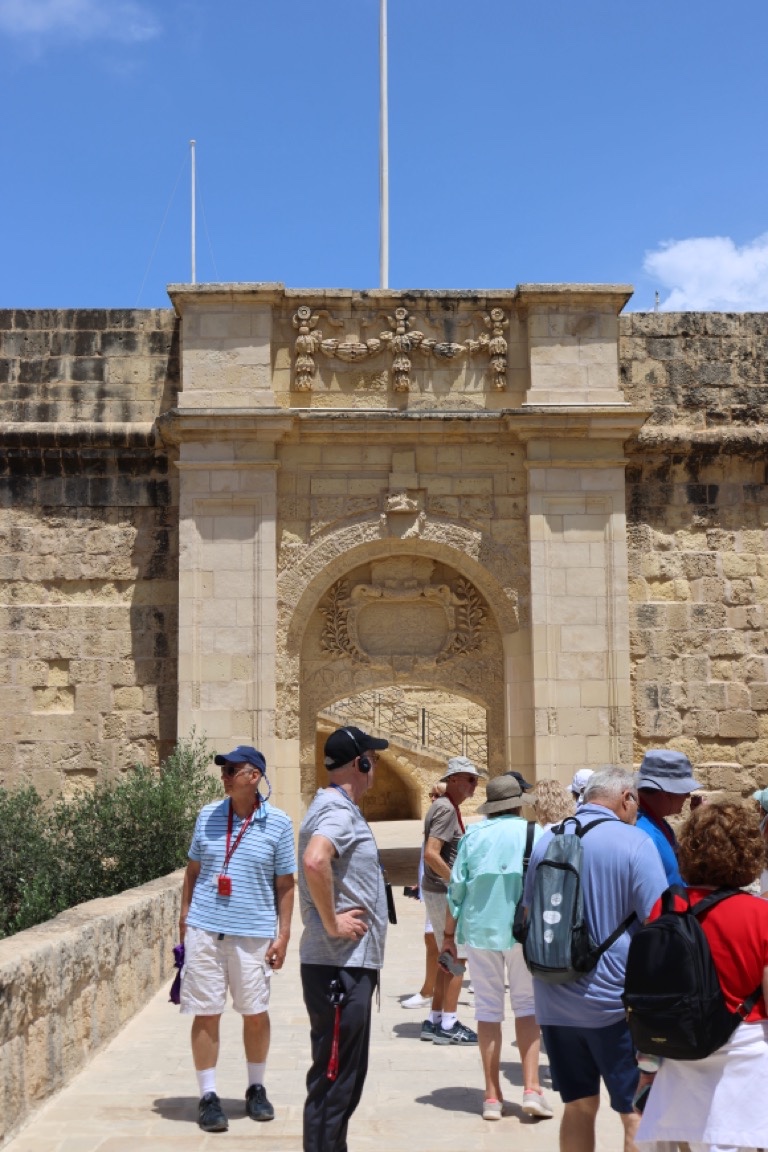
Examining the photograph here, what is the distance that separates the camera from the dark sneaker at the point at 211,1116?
199 inches

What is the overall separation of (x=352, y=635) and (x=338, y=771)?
8.75 m

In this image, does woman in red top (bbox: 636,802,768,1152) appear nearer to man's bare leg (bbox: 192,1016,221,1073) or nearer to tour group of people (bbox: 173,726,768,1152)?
tour group of people (bbox: 173,726,768,1152)

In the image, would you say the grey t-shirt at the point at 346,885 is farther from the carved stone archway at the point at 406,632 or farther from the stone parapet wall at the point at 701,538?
the stone parapet wall at the point at 701,538

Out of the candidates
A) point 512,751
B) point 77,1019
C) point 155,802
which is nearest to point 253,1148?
point 77,1019

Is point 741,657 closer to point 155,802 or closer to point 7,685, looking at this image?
point 155,802

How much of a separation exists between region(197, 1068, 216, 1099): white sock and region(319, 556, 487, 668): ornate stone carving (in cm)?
809

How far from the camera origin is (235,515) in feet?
42.0

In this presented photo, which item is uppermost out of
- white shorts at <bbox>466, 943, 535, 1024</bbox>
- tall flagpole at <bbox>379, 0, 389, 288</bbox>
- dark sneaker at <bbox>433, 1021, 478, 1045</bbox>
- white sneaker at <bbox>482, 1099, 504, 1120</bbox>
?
tall flagpole at <bbox>379, 0, 389, 288</bbox>

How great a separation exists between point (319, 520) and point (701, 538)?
4018mm

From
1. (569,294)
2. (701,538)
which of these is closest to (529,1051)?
(701,538)

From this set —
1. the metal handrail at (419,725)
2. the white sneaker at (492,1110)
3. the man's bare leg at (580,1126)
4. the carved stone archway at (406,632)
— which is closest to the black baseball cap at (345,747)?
the man's bare leg at (580,1126)

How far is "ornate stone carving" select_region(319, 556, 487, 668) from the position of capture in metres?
13.2

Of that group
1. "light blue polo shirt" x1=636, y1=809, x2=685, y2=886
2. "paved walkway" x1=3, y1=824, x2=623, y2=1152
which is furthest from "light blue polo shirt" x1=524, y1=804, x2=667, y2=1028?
"paved walkway" x1=3, y1=824, x2=623, y2=1152

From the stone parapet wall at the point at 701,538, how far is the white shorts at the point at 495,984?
7.48 meters
